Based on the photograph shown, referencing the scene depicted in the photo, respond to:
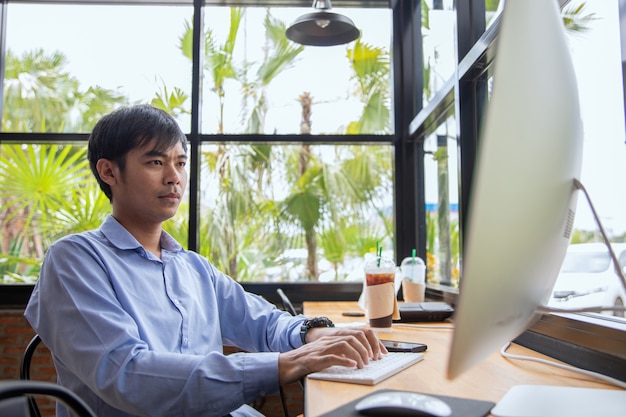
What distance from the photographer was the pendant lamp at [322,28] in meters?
2.89

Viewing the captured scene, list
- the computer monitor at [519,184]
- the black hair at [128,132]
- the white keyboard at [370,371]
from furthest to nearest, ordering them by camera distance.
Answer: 1. the black hair at [128,132]
2. the white keyboard at [370,371]
3. the computer monitor at [519,184]

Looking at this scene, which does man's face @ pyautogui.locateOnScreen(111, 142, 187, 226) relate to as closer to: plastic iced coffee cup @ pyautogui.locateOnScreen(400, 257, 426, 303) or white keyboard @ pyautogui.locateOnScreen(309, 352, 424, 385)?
white keyboard @ pyautogui.locateOnScreen(309, 352, 424, 385)

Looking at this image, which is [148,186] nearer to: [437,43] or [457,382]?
[457,382]

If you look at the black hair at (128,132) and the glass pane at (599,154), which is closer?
the glass pane at (599,154)

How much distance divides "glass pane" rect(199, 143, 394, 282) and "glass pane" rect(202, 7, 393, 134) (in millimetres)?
169

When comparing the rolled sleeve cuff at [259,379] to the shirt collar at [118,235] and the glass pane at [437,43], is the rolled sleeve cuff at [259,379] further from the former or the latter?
the glass pane at [437,43]

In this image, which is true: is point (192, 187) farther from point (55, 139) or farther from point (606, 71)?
point (606, 71)

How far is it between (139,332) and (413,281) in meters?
1.80

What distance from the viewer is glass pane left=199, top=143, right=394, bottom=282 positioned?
145 inches

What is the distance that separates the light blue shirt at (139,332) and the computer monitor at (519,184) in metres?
→ 0.64

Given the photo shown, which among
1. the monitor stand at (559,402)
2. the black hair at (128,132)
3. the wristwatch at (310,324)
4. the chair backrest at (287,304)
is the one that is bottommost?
the chair backrest at (287,304)

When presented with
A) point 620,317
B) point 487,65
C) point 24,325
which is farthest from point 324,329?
point 24,325

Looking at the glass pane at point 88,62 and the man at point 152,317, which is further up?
the glass pane at point 88,62

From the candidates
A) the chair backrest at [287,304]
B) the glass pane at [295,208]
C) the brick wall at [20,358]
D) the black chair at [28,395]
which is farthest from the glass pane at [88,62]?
the black chair at [28,395]
